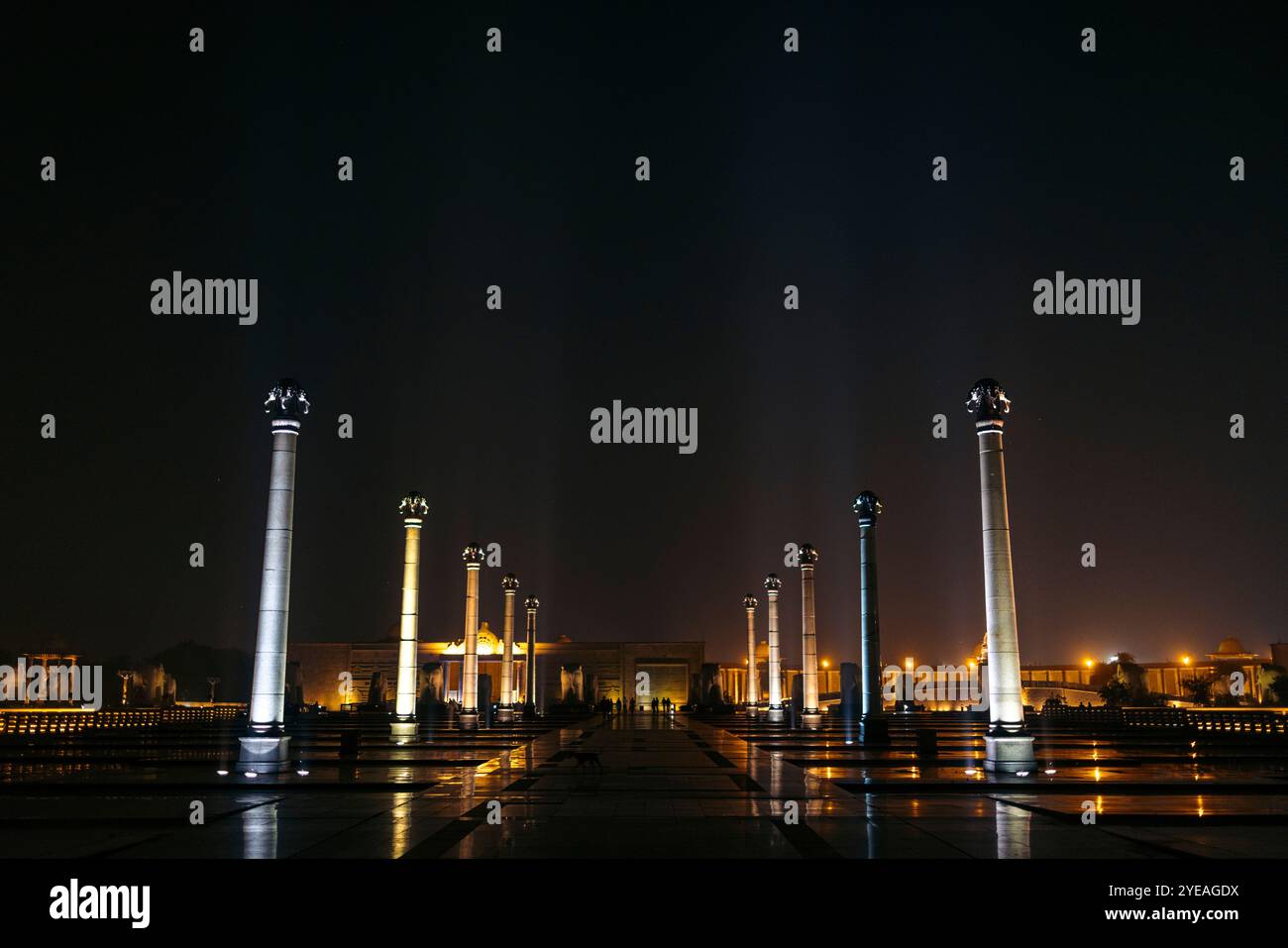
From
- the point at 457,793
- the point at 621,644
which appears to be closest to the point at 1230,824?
the point at 457,793

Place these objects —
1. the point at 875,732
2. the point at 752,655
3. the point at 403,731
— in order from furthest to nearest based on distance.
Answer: the point at 752,655, the point at 403,731, the point at 875,732

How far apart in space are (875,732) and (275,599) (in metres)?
25.2

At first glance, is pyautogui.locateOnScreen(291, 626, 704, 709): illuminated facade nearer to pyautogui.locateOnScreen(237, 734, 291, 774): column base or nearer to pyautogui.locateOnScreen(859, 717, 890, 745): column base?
pyautogui.locateOnScreen(859, 717, 890, 745): column base

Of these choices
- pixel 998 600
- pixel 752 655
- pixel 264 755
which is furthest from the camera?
pixel 752 655

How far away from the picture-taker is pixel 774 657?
70250 millimetres

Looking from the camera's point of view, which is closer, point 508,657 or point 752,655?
point 508,657

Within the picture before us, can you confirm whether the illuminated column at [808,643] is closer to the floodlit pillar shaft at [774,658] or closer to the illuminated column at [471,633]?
the floodlit pillar shaft at [774,658]

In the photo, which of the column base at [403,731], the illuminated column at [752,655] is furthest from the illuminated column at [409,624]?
the illuminated column at [752,655]

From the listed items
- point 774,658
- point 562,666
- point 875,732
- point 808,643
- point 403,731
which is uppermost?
point 808,643

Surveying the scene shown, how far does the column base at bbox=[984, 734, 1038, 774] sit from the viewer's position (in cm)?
2809

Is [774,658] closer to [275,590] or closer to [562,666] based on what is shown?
[275,590]

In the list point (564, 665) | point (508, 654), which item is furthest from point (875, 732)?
point (564, 665)
